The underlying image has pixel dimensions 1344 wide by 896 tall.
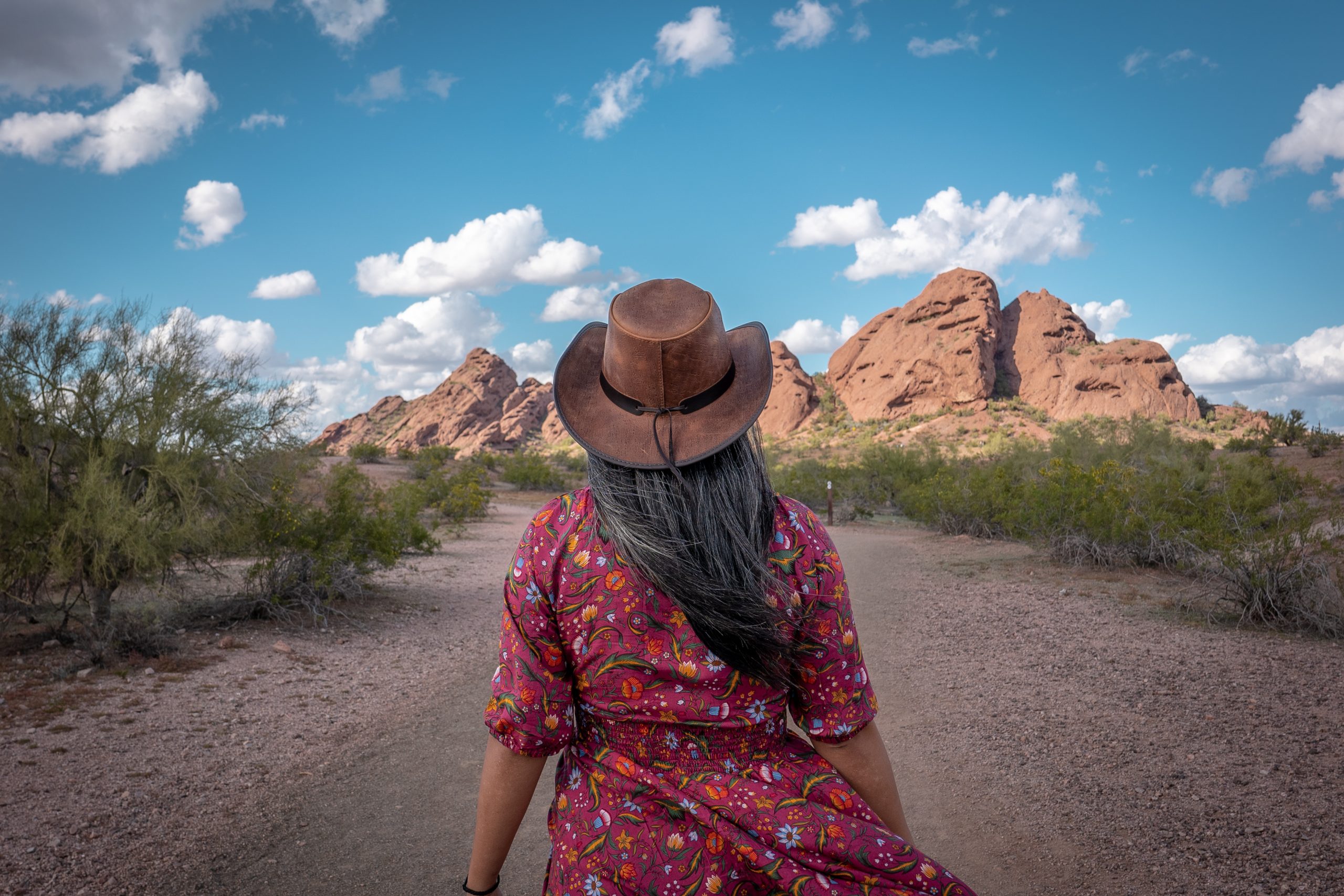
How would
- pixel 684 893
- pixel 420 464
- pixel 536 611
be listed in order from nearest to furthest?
pixel 684 893
pixel 536 611
pixel 420 464

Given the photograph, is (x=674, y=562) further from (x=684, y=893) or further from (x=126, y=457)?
(x=126, y=457)

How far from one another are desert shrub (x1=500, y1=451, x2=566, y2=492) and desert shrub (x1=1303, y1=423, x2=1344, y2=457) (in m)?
27.4

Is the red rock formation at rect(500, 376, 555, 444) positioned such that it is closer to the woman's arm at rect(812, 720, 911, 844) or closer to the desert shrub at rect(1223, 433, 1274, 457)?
the desert shrub at rect(1223, 433, 1274, 457)

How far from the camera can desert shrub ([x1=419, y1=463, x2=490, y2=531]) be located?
2011cm

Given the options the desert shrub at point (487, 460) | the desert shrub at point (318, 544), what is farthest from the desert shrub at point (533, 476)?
the desert shrub at point (318, 544)

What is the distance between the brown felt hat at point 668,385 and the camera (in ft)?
4.84

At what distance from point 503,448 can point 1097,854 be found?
86.7 meters

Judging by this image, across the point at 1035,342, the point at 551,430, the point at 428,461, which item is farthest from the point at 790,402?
the point at 428,461

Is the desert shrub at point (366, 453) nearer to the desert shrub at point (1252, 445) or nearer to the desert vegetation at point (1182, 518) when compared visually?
the desert vegetation at point (1182, 518)

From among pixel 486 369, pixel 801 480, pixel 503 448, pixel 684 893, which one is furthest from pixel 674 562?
pixel 486 369

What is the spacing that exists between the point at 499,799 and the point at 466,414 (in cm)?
9659

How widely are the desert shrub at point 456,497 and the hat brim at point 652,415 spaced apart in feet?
53.0

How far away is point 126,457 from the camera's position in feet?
24.6

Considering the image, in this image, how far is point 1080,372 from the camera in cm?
6919
